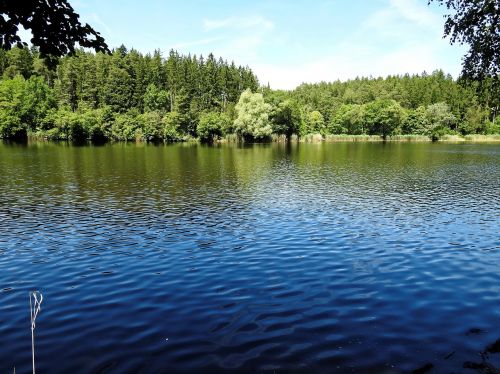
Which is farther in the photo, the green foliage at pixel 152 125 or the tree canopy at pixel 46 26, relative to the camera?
the green foliage at pixel 152 125

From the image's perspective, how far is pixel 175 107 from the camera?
5719 inches

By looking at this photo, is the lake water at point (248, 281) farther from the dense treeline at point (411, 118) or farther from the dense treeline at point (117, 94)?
the dense treeline at point (411, 118)

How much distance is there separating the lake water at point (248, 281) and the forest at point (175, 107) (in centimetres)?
10219

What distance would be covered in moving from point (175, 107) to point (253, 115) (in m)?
33.4

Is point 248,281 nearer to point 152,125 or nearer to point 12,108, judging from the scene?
point 152,125

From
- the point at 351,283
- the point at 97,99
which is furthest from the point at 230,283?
the point at 97,99

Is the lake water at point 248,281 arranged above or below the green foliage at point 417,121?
below

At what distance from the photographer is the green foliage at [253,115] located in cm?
12850

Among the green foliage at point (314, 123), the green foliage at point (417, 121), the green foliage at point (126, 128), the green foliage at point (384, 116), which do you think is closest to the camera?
the green foliage at point (126, 128)

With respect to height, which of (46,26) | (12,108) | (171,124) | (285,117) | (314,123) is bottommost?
(46,26)

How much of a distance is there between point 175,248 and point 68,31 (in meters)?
14.3

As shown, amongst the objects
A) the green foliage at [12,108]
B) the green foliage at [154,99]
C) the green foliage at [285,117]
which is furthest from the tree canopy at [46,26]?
the green foliage at [154,99]

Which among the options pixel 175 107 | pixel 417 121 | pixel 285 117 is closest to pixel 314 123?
pixel 285 117

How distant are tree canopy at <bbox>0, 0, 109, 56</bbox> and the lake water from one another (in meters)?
7.79
